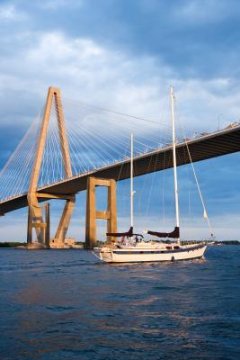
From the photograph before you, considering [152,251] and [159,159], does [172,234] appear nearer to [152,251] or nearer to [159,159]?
[152,251]

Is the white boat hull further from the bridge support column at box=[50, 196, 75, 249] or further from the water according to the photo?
the bridge support column at box=[50, 196, 75, 249]

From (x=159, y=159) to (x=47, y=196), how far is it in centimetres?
2582

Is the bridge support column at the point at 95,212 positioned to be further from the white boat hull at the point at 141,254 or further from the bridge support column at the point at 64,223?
the white boat hull at the point at 141,254

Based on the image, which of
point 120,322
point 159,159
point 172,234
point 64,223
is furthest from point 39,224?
point 120,322

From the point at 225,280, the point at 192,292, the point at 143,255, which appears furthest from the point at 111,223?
the point at 192,292

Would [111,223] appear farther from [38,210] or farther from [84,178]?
[38,210]

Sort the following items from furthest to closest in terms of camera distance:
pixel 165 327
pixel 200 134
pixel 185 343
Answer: pixel 200 134, pixel 165 327, pixel 185 343

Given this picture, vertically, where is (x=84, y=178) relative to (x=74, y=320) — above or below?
above

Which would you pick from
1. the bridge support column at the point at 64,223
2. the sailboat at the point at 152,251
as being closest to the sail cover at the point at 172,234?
the sailboat at the point at 152,251

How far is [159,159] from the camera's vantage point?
5666 cm

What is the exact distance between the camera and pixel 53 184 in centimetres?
7144

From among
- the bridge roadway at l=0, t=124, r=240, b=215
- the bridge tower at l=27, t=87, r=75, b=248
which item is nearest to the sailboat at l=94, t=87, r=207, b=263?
the bridge roadway at l=0, t=124, r=240, b=215

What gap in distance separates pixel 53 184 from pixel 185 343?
206 feet

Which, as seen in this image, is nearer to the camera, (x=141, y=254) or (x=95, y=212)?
(x=141, y=254)
